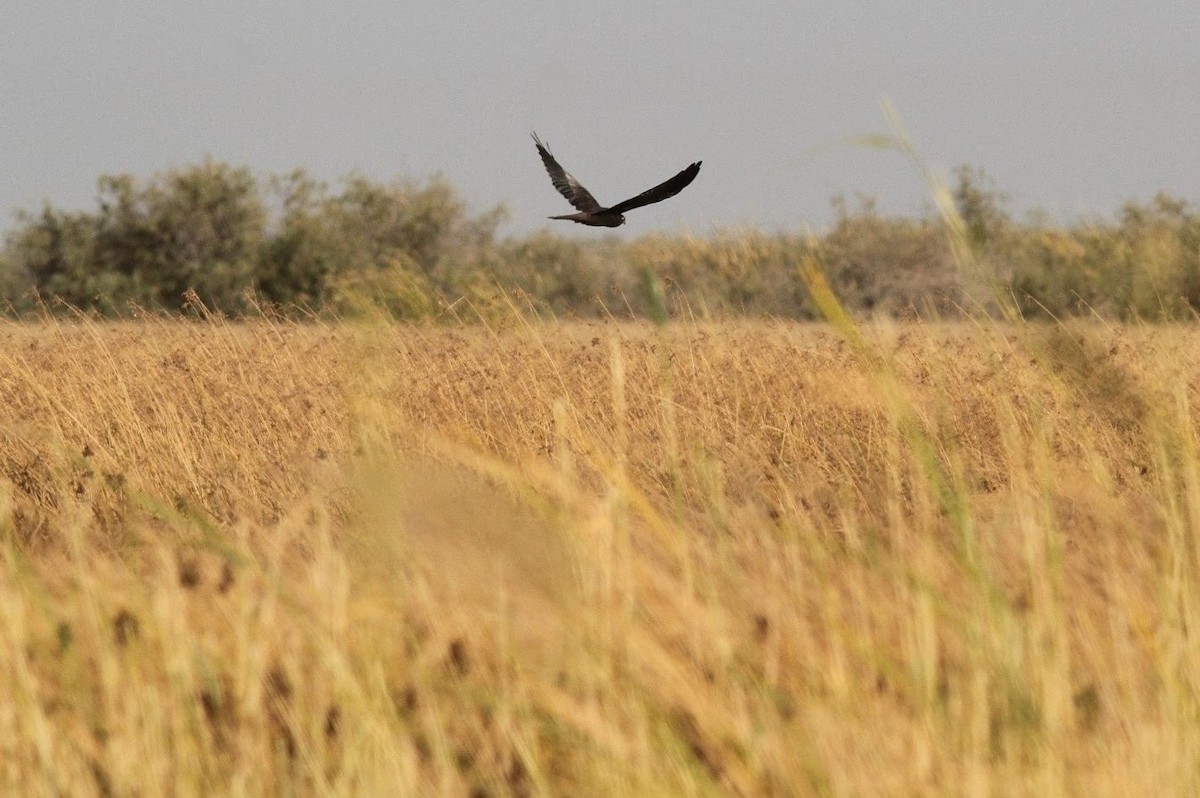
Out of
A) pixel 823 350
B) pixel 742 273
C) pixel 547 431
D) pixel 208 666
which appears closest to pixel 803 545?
pixel 208 666

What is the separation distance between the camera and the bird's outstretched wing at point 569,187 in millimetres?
7523

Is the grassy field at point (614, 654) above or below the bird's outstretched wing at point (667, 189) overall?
below

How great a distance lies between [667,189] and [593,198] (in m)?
1.02

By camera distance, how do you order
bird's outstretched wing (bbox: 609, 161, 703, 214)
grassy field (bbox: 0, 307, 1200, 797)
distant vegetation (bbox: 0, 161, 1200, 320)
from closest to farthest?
1. grassy field (bbox: 0, 307, 1200, 797)
2. bird's outstretched wing (bbox: 609, 161, 703, 214)
3. distant vegetation (bbox: 0, 161, 1200, 320)

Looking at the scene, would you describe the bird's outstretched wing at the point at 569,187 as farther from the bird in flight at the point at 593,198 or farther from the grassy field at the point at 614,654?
the grassy field at the point at 614,654

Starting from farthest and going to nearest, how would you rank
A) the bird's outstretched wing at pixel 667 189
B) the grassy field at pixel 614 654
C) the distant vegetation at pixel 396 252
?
the distant vegetation at pixel 396 252
the bird's outstretched wing at pixel 667 189
the grassy field at pixel 614 654

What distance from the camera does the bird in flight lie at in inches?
258

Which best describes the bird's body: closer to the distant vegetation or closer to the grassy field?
the grassy field

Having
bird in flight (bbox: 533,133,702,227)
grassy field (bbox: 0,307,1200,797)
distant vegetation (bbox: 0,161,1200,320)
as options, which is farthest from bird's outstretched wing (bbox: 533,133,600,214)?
distant vegetation (bbox: 0,161,1200,320)

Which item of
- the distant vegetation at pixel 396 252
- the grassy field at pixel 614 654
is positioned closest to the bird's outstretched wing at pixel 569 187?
the grassy field at pixel 614 654

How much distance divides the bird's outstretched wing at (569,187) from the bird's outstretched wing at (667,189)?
796mm

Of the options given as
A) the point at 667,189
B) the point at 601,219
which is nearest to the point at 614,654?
the point at 667,189

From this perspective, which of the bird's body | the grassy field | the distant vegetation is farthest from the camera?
the distant vegetation

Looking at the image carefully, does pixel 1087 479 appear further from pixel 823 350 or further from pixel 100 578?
pixel 823 350
